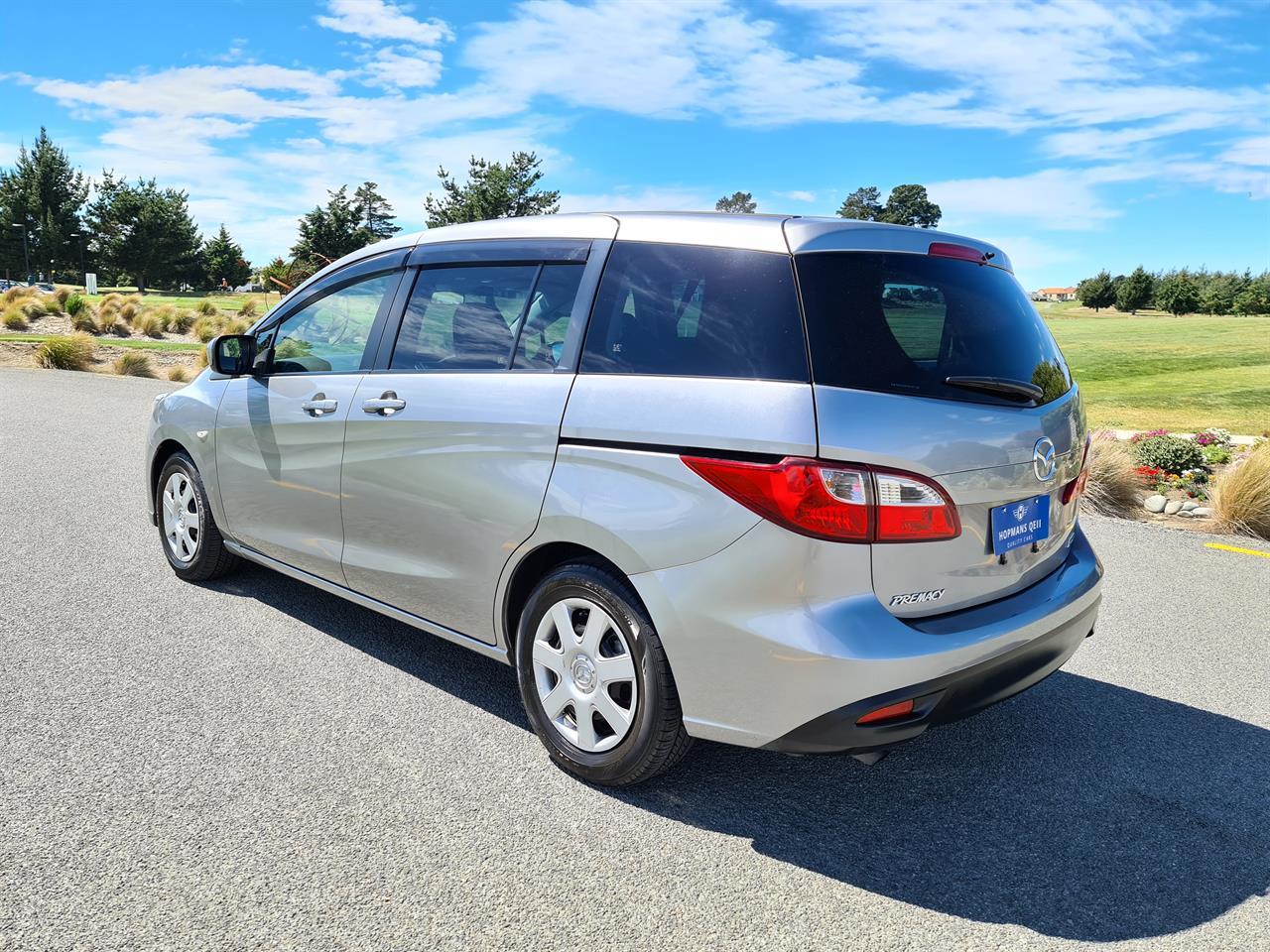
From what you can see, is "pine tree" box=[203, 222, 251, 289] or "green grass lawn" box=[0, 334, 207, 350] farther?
"pine tree" box=[203, 222, 251, 289]

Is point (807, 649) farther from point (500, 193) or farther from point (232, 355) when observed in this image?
point (500, 193)

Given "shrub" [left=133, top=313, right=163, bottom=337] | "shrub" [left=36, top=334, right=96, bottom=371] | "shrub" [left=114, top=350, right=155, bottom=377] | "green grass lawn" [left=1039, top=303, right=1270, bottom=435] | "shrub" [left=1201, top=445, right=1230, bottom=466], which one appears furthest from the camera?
"shrub" [left=133, top=313, right=163, bottom=337]

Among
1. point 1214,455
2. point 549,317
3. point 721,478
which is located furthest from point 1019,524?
point 1214,455

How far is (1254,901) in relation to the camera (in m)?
2.69

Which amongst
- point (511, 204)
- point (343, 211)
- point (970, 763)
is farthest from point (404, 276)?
point (343, 211)

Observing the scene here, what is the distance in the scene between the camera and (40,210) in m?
84.4

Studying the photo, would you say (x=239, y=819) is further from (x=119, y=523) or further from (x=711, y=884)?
(x=119, y=523)

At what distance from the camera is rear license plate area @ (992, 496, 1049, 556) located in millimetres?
2904

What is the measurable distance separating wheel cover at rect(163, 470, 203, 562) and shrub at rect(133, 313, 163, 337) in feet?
95.4

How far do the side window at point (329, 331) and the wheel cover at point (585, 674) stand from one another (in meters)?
1.60

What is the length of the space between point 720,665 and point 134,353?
19837mm

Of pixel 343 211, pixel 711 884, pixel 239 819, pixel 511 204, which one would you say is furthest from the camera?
pixel 343 211

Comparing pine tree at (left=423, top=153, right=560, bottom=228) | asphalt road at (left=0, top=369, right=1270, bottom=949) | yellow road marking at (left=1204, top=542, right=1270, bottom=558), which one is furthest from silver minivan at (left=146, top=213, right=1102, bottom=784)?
pine tree at (left=423, top=153, right=560, bottom=228)

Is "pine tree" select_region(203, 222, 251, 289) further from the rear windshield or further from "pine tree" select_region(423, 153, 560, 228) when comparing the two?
the rear windshield
